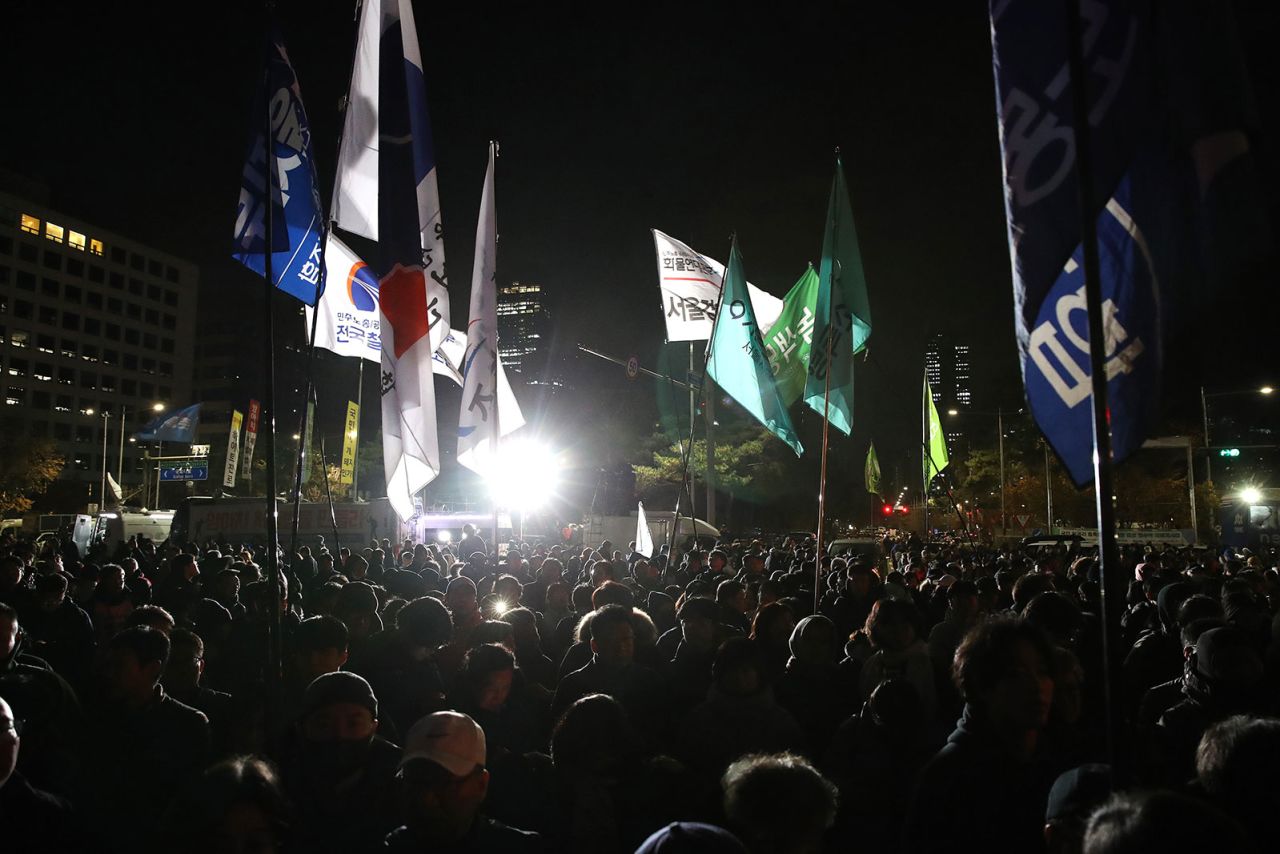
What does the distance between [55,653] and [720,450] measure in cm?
4099

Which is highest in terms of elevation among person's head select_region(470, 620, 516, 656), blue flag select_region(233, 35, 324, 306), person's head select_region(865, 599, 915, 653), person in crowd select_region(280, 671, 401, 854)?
blue flag select_region(233, 35, 324, 306)

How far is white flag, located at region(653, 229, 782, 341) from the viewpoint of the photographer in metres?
17.1

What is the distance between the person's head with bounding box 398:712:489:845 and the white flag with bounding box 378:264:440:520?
179 inches

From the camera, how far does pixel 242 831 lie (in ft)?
8.41

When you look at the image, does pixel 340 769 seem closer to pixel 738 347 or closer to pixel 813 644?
pixel 813 644

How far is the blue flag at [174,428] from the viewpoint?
35875 millimetres

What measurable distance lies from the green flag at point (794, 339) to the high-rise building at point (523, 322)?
159647 millimetres

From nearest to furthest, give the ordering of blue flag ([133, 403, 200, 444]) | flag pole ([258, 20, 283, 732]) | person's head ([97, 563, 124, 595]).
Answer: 1. flag pole ([258, 20, 283, 732])
2. person's head ([97, 563, 124, 595])
3. blue flag ([133, 403, 200, 444])

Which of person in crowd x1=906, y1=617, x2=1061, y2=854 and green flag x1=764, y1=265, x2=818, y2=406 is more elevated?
green flag x1=764, y1=265, x2=818, y2=406

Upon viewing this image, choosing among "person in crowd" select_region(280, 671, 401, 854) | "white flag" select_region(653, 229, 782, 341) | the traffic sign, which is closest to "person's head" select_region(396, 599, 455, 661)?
"person in crowd" select_region(280, 671, 401, 854)

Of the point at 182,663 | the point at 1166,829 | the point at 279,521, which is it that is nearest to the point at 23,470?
the point at 279,521

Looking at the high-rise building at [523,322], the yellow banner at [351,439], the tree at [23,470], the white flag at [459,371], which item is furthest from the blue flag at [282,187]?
the high-rise building at [523,322]

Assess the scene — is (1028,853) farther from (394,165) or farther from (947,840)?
(394,165)

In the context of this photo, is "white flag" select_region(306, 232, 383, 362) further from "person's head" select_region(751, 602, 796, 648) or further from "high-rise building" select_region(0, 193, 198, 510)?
"high-rise building" select_region(0, 193, 198, 510)
